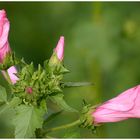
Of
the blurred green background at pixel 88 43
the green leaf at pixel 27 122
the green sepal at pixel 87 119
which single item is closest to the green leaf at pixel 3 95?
the green leaf at pixel 27 122

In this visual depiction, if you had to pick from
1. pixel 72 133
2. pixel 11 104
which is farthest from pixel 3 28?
pixel 72 133

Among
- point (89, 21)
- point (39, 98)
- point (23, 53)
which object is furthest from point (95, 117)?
point (23, 53)

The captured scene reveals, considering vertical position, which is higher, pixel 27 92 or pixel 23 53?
pixel 27 92

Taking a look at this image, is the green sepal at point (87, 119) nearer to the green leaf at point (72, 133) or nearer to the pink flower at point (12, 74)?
the green leaf at point (72, 133)

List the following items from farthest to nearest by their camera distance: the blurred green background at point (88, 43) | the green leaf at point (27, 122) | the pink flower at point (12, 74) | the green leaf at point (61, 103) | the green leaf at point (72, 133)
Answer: the blurred green background at point (88, 43) < the pink flower at point (12, 74) < the green leaf at point (72, 133) < the green leaf at point (61, 103) < the green leaf at point (27, 122)

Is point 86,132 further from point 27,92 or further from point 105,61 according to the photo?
point 27,92

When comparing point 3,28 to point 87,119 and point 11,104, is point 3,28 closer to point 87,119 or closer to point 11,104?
point 11,104
